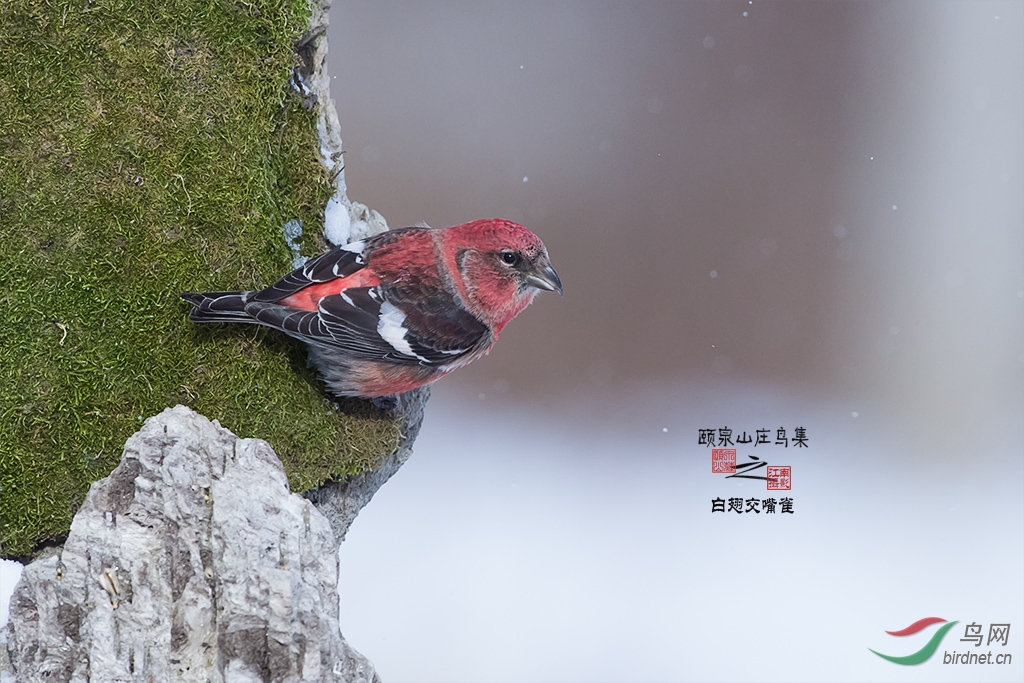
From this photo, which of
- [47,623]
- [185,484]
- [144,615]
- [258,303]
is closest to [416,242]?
[258,303]

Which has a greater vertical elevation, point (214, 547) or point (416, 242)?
point (416, 242)

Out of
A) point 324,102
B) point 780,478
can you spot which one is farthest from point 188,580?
point 780,478

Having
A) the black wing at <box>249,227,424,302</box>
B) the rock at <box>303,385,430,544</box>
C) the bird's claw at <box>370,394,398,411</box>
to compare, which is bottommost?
the rock at <box>303,385,430,544</box>

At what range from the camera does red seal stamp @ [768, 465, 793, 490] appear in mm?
2756

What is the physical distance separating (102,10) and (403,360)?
1.03 meters

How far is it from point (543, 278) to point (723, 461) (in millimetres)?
1231

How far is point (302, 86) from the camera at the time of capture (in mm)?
1989

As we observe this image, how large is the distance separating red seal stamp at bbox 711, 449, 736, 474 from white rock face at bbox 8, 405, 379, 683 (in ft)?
5.00

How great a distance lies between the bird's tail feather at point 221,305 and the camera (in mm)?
1756

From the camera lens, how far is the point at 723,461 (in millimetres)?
2771

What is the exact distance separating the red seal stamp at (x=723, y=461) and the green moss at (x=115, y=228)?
158cm

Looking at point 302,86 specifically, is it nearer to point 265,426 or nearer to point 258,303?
point 258,303

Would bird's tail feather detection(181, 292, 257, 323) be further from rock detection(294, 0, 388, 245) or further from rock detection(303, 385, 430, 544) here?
rock detection(303, 385, 430, 544)

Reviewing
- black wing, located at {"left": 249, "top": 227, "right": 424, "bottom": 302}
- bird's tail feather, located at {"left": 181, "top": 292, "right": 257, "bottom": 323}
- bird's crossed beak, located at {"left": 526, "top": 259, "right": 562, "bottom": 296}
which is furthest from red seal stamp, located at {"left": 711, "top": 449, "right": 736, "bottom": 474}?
A: bird's tail feather, located at {"left": 181, "top": 292, "right": 257, "bottom": 323}
